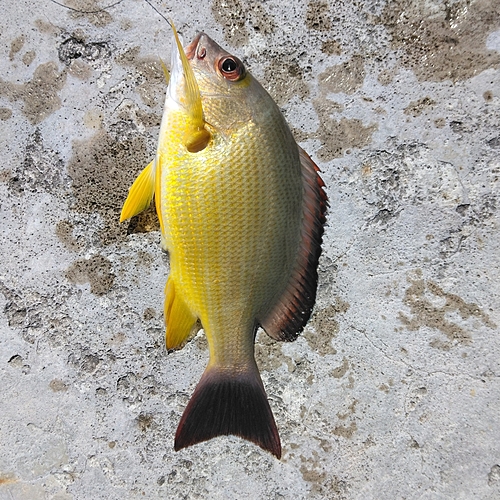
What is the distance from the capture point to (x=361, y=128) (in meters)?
1.53

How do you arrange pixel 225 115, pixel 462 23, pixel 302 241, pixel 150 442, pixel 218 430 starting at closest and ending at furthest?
A: pixel 225 115
pixel 302 241
pixel 218 430
pixel 462 23
pixel 150 442

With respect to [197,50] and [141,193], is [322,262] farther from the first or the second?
[197,50]

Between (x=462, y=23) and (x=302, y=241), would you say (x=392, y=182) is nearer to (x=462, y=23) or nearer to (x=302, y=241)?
(x=302, y=241)

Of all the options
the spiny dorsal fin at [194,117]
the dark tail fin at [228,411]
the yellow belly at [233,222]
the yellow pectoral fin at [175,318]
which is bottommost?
the dark tail fin at [228,411]

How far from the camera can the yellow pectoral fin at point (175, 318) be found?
126cm

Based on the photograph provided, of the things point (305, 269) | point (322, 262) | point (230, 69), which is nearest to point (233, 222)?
point (305, 269)

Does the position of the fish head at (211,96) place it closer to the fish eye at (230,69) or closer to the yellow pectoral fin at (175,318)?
the fish eye at (230,69)

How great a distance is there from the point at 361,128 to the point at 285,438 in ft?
4.14

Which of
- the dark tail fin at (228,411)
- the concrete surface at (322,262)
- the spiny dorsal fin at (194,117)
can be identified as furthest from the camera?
the concrete surface at (322,262)

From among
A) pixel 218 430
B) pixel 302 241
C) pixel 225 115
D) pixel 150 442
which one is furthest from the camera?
pixel 150 442

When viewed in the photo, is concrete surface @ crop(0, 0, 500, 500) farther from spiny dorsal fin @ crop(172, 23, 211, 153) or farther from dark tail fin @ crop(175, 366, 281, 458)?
spiny dorsal fin @ crop(172, 23, 211, 153)

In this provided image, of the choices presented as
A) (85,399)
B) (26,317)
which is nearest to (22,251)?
(26,317)

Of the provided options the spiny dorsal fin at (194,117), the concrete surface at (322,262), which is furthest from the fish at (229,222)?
the concrete surface at (322,262)

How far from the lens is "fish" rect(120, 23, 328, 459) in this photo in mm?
1117
